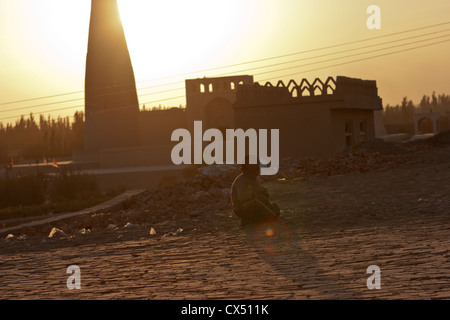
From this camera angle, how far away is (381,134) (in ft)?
159

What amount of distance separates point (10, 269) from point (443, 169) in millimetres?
11331

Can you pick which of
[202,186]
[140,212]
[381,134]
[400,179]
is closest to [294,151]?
[202,186]

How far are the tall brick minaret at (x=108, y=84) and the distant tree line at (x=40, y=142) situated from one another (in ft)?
33.7

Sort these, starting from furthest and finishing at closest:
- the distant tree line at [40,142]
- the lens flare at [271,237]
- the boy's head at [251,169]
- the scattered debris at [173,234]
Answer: the distant tree line at [40,142] < the scattered debris at [173,234] < the boy's head at [251,169] < the lens flare at [271,237]

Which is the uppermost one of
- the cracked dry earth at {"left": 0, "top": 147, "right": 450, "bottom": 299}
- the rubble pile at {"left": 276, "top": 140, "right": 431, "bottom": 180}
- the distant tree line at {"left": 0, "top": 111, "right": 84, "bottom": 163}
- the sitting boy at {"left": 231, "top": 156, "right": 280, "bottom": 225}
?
the distant tree line at {"left": 0, "top": 111, "right": 84, "bottom": 163}

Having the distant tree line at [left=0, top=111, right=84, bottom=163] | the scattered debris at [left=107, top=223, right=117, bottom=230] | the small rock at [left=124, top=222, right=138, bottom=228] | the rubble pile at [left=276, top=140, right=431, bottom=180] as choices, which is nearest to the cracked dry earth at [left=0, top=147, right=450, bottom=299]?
the small rock at [left=124, top=222, right=138, bottom=228]

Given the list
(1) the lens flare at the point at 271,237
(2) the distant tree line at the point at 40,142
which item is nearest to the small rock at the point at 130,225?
(1) the lens flare at the point at 271,237

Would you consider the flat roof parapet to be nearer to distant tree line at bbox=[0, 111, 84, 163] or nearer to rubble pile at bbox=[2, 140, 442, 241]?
rubble pile at bbox=[2, 140, 442, 241]

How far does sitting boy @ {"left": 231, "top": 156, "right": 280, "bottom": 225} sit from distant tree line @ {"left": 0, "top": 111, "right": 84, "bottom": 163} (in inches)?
1716

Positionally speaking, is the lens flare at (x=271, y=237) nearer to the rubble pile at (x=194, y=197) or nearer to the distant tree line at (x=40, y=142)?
the rubble pile at (x=194, y=197)

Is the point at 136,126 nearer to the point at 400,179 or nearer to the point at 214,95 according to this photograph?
the point at 214,95

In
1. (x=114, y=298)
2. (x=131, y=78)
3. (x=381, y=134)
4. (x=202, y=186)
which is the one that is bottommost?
(x=114, y=298)

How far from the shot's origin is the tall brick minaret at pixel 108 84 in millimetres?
42438

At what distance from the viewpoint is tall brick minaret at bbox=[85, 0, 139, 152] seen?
42.4 meters
